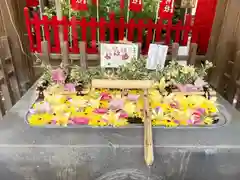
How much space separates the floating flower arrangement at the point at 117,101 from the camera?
0.88m

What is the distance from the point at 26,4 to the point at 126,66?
831 mm

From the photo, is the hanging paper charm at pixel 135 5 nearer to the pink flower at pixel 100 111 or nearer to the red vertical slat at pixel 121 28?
the red vertical slat at pixel 121 28

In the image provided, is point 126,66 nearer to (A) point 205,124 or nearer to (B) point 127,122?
(B) point 127,122

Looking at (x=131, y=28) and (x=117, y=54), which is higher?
(x=131, y=28)

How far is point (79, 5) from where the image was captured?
1.27m

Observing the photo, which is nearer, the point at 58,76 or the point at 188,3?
the point at 58,76

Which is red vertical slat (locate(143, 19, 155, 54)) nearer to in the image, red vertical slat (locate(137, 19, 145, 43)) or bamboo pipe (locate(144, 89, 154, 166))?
red vertical slat (locate(137, 19, 145, 43))

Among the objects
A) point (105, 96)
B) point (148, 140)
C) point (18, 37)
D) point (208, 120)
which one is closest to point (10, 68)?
point (18, 37)

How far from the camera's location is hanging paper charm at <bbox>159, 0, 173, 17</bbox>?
4.22 ft

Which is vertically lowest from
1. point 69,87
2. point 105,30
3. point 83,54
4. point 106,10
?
point 69,87

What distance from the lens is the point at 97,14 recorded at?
1.35 meters

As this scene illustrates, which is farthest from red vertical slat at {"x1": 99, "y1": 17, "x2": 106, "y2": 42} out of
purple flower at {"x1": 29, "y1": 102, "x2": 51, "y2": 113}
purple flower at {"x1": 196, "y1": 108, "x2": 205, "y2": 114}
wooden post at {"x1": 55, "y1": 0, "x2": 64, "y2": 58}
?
purple flower at {"x1": 196, "y1": 108, "x2": 205, "y2": 114}

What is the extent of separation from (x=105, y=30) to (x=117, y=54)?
25cm

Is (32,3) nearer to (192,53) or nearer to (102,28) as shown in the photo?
(102,28)
